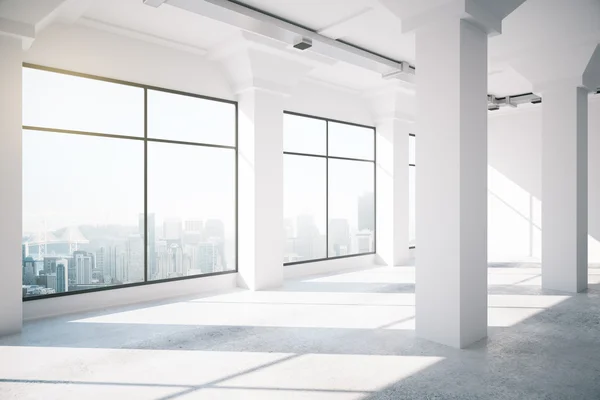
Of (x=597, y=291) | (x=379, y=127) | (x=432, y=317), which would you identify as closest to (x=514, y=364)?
(x=432, y=317)

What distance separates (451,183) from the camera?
5699mm

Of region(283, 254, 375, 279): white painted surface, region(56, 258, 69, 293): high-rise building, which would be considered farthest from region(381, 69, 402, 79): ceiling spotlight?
region(56, 258, 69, 293): high-rise building

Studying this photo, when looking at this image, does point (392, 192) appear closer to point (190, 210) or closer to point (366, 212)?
point (366, 212)

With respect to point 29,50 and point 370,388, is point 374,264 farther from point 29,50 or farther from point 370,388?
point 29,50

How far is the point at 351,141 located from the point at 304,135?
6.29ft

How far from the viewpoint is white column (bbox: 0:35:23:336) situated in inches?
249

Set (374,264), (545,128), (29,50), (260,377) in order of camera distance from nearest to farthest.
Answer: (260,377)
(29,50)
(545,128)
(374,264)

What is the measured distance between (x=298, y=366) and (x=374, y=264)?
8.61 metres

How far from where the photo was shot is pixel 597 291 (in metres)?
9.08

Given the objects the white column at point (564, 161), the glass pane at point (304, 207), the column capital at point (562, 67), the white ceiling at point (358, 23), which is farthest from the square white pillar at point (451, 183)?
the glass pane at point (304, 207)

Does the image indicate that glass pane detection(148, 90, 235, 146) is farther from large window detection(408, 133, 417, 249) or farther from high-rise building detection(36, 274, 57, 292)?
large window detection(408, 133, 417, 249)

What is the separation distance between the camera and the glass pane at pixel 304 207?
1130 cm

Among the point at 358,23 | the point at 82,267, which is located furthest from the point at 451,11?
the point at 82,267

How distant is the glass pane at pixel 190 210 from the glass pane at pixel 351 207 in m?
3.41
